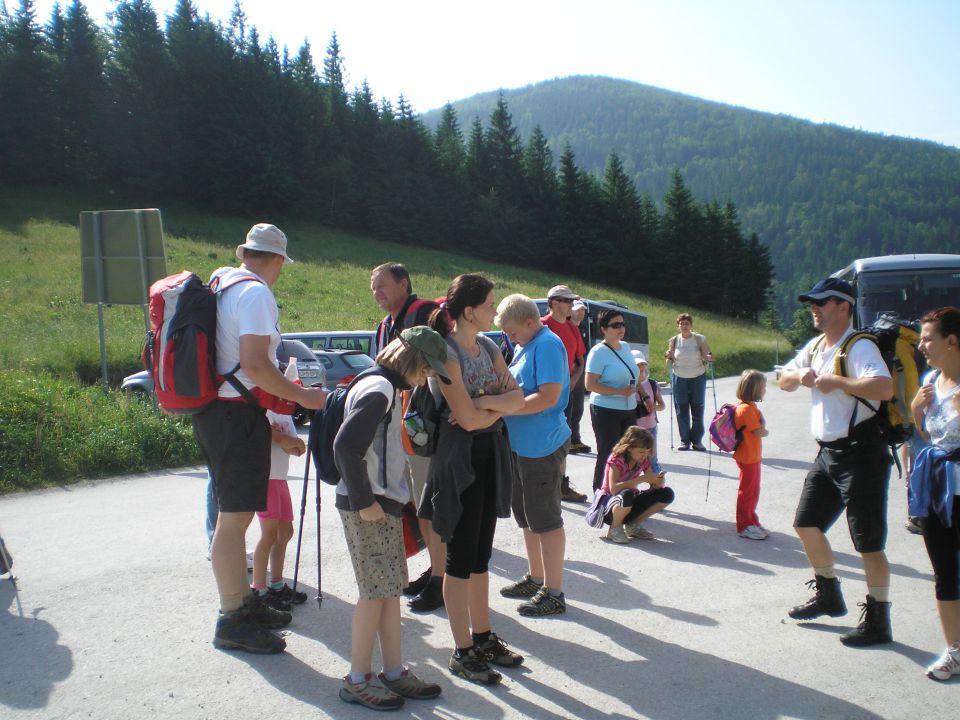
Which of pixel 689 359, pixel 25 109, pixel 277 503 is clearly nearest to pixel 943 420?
pixel 277 503

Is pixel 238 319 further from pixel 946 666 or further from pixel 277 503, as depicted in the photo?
pixel 946 666

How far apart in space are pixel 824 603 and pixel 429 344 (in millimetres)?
2895

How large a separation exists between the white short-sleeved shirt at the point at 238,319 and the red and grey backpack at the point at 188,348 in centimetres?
3

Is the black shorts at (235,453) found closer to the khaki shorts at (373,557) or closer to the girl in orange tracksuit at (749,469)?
the khaki shorts at (373,557)

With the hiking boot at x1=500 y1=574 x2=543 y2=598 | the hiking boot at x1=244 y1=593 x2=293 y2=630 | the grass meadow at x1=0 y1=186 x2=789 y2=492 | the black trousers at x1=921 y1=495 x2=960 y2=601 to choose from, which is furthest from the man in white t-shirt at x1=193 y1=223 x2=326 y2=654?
the grass meadow at x1=0 y1=186 x2=789 y2=492

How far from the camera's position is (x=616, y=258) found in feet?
237

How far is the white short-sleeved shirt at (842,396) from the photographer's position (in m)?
4.32

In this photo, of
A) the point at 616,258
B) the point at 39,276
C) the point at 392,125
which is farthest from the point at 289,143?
the point at 39,276

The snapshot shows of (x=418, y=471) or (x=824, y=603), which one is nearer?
(x=824, y=603)

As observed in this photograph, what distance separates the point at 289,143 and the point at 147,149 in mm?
11123

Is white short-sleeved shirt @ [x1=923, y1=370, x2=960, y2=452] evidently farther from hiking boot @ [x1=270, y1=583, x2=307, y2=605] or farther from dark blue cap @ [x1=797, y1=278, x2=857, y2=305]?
hiking boot @ [x1=270, y1=583, x2=307, y2=605]

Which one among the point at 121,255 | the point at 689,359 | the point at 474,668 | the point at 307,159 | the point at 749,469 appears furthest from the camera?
the point at 307,159

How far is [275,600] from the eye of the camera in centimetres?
488

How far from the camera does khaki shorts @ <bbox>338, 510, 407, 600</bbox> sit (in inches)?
142
